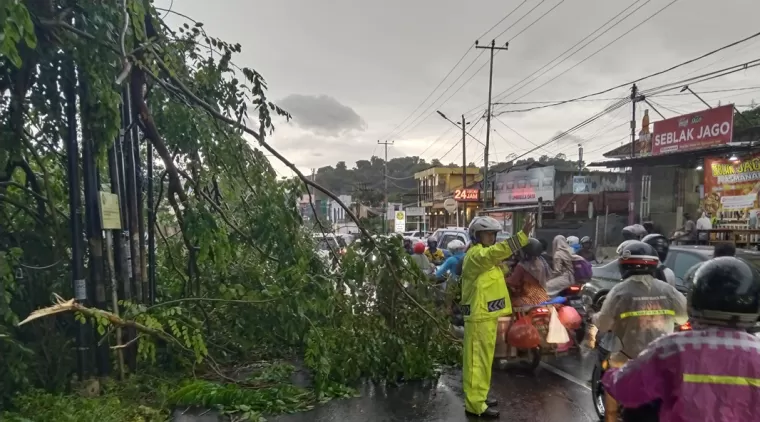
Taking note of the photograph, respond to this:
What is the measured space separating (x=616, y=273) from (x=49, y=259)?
8557 millimetres

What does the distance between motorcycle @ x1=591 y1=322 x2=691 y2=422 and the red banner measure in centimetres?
1300

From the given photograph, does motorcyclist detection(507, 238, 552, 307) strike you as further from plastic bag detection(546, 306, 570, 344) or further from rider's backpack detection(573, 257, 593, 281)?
rider's backpack detection(573, 257, 593, 281)

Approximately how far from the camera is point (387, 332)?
→ 634cm

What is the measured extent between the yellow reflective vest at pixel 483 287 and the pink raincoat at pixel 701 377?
2.90m

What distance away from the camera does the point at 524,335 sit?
20.5 feet

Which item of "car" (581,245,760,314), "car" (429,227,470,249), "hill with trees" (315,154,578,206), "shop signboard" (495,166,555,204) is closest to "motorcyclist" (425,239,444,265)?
"car" (429,227,470,249)

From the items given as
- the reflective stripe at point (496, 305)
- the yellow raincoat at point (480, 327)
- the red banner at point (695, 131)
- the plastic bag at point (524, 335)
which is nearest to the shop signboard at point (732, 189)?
the red banner at point (695, 131)

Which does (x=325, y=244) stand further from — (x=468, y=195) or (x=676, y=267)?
(x=468, y=195)

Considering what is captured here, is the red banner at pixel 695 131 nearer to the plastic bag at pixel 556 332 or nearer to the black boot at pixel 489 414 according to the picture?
the plastic bag at pixel 556 332

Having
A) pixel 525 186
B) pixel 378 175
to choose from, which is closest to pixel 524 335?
pixel 525 186

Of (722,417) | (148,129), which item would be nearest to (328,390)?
(148,129)

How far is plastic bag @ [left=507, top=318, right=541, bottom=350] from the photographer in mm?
6230

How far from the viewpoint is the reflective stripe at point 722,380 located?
1816 mm

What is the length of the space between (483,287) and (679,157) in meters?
14.8
